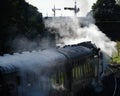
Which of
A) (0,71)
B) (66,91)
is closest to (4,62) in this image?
(0,71)

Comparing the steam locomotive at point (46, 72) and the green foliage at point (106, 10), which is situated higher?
the steam locomotive at point (46, 72)

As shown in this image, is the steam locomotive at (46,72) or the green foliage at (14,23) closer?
the steam locomotive at (46,72)

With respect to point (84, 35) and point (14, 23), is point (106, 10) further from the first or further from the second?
point (14, 23)

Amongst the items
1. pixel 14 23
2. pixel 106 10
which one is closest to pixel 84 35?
pixel 14 23

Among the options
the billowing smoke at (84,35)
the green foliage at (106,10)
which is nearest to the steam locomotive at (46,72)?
the billowing smoke at (84,35)

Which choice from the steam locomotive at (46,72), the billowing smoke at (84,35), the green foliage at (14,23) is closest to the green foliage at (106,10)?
the billowing smoke at (84,35)

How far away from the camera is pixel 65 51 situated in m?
19.0

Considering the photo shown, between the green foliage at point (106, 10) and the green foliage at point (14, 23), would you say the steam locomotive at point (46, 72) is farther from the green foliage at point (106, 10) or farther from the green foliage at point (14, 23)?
the green foliage at point (106, 10)

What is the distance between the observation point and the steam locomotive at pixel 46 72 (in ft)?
41.9

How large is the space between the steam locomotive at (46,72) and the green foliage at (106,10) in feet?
153

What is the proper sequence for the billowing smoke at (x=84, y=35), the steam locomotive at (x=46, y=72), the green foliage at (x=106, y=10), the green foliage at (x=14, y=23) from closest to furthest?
the steam locomotive at (x=46, y=72) → the green foliage at (x=14, y=23) → the billowing smoke at (x=84, y=35) → the green foliage at (x=106, y=10)

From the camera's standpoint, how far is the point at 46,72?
50.4 feet

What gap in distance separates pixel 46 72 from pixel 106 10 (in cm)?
5607

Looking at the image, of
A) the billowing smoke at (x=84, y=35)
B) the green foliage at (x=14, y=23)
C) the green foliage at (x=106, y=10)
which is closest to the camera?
the green foliage at (x=14, y=23)
